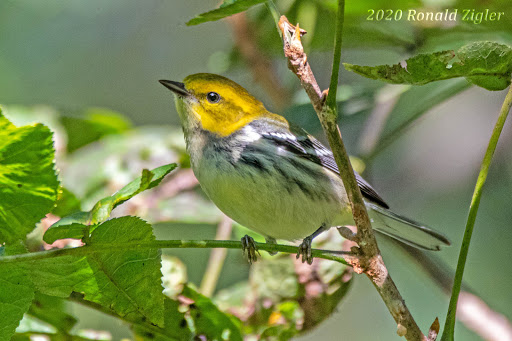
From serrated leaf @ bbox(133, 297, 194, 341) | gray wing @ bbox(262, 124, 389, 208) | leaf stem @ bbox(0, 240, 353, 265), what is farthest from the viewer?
gray wing @ bbox(262, 124, 389, 208)

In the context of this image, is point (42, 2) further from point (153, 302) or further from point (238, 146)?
point (153, 302)

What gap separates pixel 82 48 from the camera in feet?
22.1

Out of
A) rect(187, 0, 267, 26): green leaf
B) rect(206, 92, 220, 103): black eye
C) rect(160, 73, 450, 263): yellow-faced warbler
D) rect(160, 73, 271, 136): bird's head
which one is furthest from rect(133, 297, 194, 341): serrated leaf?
rect(206, 92, 220, 103): black eye

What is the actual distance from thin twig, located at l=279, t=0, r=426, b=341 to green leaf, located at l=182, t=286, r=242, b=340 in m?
0.58

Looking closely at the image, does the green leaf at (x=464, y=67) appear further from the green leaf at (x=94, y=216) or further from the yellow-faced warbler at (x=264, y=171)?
the yellow-faced warbler at (x=264, y=171)

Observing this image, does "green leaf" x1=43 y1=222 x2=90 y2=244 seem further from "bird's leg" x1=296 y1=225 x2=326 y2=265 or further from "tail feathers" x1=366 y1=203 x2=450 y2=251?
"tail feathers" x1=366 y1=203 x2=450 y2=251

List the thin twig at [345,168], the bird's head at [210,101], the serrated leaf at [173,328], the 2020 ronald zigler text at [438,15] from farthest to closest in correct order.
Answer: the bird's head at [210,101] < the 2020 ronald zigler text at [438,15] < the serrated leaf at [173,328] < the thin twig at [345,168]

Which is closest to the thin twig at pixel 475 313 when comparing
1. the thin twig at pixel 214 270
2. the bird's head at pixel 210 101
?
the thin twig at pixel 214 270

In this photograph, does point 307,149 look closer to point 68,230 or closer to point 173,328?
point 173,328

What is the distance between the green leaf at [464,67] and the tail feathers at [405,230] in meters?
1.45

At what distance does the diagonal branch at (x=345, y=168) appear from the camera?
1335 mm

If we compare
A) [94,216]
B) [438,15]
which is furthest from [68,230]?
[438,15]

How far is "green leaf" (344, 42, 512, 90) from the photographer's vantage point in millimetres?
1505

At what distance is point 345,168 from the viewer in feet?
4.72
